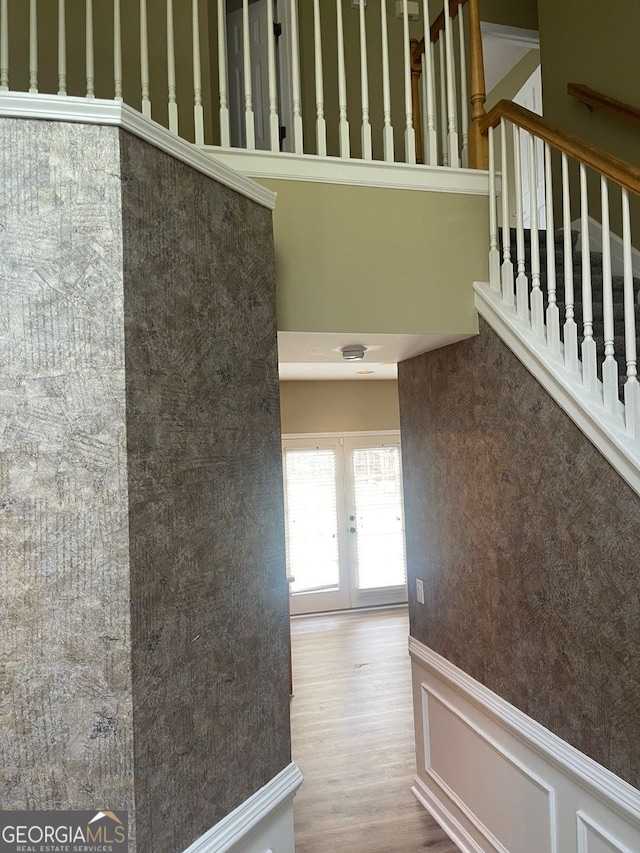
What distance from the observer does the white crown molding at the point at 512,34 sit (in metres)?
4.41

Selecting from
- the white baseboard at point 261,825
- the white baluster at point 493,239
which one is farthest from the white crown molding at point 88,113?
the white baseboard at point 261,825

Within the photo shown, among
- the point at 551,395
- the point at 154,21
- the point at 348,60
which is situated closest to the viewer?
the point at 551,395

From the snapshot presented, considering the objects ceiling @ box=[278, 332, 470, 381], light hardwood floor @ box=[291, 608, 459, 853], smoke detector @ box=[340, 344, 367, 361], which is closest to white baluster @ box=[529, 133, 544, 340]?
ceiling @ box=[278, 332, 470, 381]

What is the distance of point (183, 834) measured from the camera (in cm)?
156

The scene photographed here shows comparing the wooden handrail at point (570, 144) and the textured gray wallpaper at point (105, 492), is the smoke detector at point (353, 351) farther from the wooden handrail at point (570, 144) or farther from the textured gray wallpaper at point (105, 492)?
the textured gray wallpaper at point (105, 492)

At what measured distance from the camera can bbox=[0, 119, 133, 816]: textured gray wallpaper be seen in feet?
4.58

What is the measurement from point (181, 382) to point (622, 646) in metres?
1.56

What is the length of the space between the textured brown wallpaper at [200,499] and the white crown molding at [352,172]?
0.47 meters

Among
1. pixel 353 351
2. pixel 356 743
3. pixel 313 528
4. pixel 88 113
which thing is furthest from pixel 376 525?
pixel 88 113

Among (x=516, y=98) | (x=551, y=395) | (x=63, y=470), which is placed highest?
(x=516, y=98)

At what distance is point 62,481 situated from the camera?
1.42 m

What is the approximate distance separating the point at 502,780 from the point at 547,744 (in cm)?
50

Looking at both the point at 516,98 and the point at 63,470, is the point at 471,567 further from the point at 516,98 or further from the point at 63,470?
the point at 516,98

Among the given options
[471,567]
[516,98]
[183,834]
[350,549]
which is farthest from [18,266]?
[350,549]
